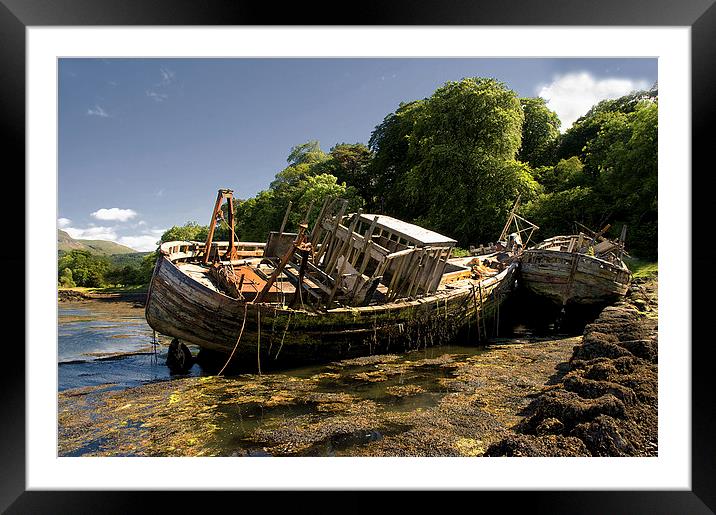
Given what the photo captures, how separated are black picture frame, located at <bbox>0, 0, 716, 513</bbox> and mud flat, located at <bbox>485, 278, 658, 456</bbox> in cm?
56

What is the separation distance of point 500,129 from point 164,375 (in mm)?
20619

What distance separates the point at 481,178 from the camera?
74.4 ft

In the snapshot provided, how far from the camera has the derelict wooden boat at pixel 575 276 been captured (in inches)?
504

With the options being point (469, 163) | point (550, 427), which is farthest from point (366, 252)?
point (469, 163)

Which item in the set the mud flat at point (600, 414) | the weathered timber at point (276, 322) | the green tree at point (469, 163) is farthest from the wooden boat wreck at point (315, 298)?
the green tree at point (469, 163)

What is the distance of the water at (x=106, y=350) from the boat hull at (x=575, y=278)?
10.8 m

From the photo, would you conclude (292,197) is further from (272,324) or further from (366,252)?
(272,324)

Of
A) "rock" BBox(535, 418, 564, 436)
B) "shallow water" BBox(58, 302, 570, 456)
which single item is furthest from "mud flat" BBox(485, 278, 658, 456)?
"shallow water" BBox(58, 302, 570, 456)

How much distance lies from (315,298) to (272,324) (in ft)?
5.33

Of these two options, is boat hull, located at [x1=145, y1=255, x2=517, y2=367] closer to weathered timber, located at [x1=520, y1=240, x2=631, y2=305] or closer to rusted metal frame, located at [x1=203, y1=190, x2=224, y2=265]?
rusted metal frame, located at [x1=203, y1=190, x2=224, y2=265]

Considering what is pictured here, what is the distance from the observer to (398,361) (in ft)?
30.9

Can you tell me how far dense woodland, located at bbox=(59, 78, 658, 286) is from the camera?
17250mm
